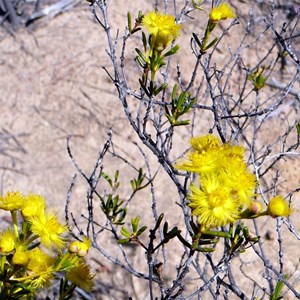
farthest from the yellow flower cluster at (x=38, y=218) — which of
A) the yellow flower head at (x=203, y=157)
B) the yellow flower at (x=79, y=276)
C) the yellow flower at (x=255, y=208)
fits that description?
the yellow flower at (x=255, y=208)

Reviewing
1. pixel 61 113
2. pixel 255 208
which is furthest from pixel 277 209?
pixel 61 113

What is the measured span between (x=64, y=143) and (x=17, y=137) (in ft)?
1.01

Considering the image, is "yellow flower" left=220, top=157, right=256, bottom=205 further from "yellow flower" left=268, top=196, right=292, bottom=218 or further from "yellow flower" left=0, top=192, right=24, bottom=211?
"yellow flower" left=0, top=192, right=24, bottom=211

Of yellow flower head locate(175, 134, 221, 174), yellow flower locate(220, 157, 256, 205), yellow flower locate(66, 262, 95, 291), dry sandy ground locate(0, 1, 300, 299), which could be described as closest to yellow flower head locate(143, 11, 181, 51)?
yellow flower head locate(175, 134, 221, 174)

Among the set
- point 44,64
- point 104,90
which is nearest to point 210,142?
point 104,90

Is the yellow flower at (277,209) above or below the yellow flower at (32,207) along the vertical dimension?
above

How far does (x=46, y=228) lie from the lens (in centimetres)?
127

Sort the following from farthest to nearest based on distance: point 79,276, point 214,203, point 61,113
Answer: point 61,113 → point 79,276 → point 214,203

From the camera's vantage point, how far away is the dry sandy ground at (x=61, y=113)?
3.20 metres

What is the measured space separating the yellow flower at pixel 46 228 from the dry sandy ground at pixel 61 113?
1.51 m

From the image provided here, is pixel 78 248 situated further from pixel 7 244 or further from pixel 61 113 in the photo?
pixel 61 113

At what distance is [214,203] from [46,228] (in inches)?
15.7

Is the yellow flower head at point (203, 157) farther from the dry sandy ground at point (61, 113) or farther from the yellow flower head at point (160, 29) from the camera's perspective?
the dry sandy ground at point (61, 113)

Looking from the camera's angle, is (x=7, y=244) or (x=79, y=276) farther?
(x=79, y=276)
